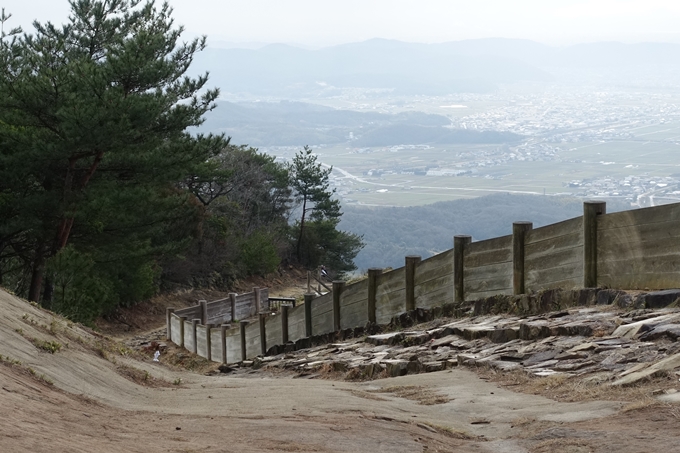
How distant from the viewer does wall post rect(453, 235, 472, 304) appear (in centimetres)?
1230

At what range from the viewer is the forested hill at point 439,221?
3489 inches

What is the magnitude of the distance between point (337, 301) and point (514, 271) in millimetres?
4537

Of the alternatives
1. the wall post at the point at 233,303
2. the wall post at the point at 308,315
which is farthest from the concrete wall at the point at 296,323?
the wall post at the point at 233,303

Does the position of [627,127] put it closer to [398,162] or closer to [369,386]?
[398,162]

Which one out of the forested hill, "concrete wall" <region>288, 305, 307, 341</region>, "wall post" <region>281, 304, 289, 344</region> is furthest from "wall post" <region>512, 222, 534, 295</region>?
the forested hill

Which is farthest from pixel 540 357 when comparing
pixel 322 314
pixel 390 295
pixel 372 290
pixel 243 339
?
pixel 243 339

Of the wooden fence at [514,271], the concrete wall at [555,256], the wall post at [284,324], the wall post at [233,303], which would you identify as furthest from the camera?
the wall post at [233,303]

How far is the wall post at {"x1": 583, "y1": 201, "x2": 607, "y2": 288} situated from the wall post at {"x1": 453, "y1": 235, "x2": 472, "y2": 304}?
238 centimetres

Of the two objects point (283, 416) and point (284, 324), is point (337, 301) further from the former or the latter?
point (283, 416)

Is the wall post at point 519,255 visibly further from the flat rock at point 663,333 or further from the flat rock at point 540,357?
the flat rock at point 663,333

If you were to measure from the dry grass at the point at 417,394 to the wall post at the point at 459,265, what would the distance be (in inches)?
135

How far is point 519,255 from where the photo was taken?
11.2 m

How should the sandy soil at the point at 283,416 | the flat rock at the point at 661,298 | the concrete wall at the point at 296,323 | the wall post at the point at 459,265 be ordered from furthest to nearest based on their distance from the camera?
the concrete wall at the point at 296,323, the wall post at the point at 459,265, the flat rock at the point at 661,298, the sandy soil at the point at 283,416

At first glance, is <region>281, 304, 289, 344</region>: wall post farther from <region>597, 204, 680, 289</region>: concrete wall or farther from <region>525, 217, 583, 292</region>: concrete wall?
<region>597, 204, 680, 289</region>: concrete wall
